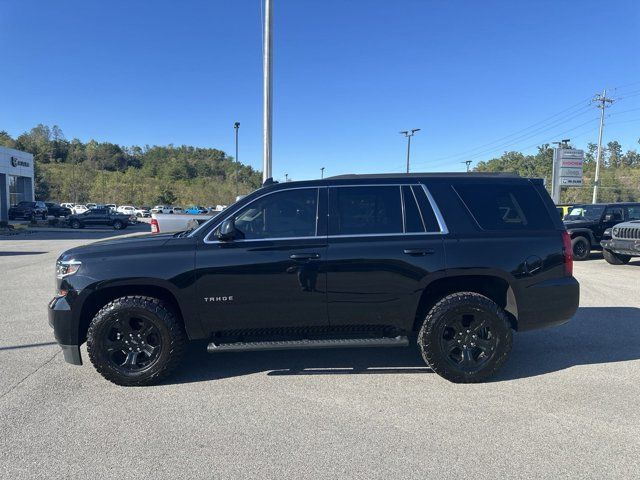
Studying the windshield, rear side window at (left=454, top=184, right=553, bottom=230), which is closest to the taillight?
rear side window at (left=454, top=184, right=553, bottom=230)

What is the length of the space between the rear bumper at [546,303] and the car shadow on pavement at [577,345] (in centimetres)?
54

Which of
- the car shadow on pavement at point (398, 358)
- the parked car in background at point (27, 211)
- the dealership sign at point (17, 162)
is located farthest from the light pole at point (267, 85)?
the dealership sign at point (17, 162)

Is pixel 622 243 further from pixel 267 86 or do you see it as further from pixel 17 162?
pixel 17 162

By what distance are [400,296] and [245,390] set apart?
1692 millimetres

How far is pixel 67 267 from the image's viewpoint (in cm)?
406

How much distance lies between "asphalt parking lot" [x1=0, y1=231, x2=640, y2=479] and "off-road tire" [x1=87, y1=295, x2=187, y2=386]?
131 millimetres

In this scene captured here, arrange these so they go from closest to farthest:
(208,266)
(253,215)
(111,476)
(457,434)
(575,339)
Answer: (111,476), (457,434), (208,266), (253,215), (575,339)

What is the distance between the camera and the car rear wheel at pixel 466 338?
4141 millimetres

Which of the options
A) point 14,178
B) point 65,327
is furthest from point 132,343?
point 14,178

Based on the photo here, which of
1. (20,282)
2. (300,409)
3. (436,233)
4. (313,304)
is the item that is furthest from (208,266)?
(20,282)

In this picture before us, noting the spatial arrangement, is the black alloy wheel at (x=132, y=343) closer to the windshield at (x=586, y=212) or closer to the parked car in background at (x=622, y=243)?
the parked car in background at (x=622, y=243)

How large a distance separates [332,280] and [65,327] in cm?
250

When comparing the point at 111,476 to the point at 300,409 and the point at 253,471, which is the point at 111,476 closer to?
Result: the point at 253,471

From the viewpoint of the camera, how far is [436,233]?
13.8 ft
